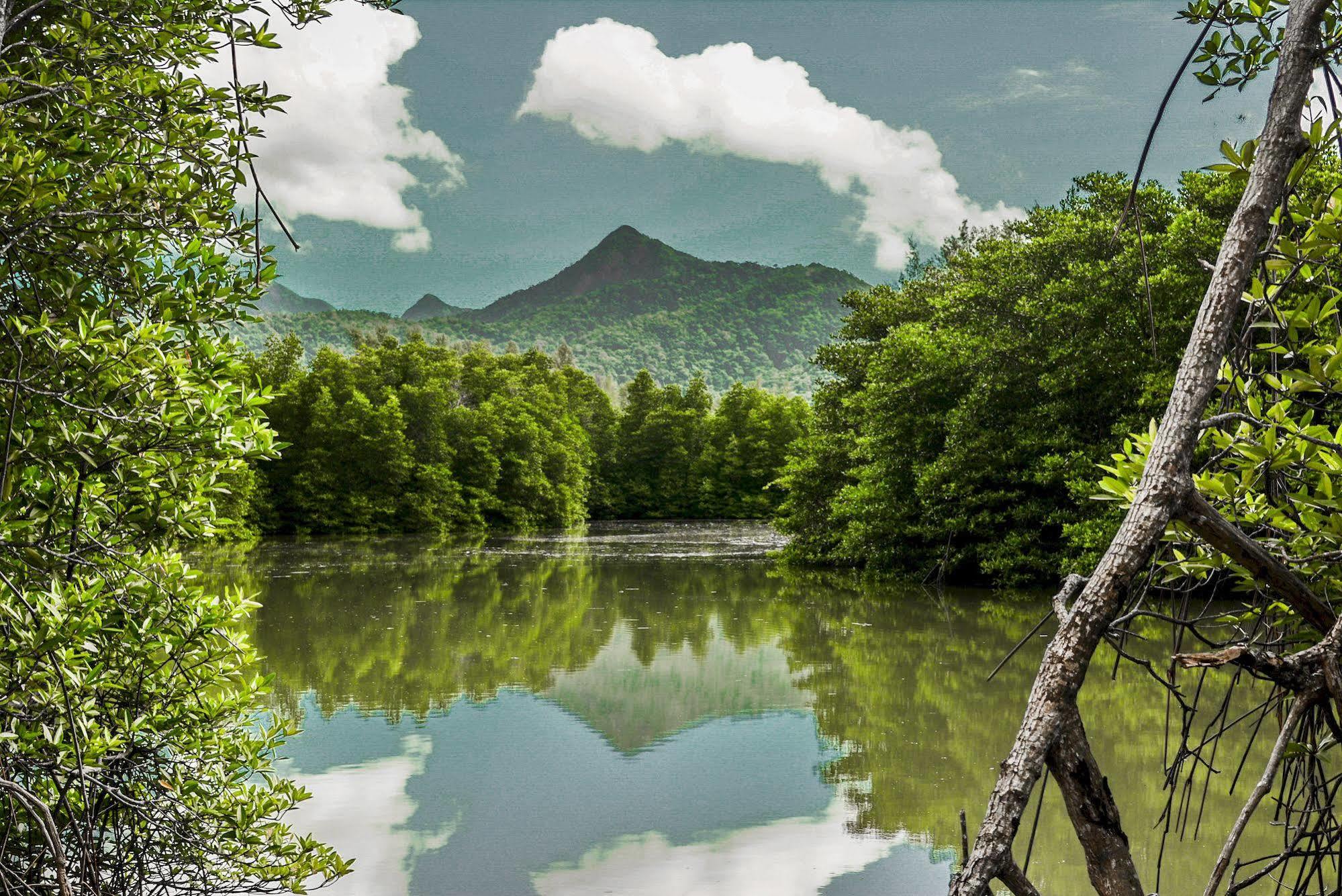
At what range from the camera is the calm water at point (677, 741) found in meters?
5.51

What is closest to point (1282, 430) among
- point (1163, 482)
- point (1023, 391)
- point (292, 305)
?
point (1163, 482)

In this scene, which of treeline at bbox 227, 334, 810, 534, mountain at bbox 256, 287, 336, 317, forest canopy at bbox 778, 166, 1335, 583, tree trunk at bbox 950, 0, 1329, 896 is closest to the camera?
tree trunk at bbox 950, 0, 1329, 896

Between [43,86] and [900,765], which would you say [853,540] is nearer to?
[900,765]

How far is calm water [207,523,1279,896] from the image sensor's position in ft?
18.1

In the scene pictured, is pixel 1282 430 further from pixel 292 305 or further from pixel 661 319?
pixel 292 305

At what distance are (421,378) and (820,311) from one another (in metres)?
129

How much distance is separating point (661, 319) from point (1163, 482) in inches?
6299

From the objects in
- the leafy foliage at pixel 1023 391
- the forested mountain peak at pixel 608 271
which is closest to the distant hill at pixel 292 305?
the forested mountain peak at pixel 608 271

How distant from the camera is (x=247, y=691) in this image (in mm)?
3676

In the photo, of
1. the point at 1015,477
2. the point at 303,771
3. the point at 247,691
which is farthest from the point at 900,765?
the point at 1015,477

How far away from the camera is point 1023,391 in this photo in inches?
636

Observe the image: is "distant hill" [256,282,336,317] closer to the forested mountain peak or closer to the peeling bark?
the forested mountain peak

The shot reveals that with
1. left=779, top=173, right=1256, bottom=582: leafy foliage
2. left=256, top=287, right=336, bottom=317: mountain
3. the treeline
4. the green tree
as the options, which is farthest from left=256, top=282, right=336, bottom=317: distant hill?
the green tree

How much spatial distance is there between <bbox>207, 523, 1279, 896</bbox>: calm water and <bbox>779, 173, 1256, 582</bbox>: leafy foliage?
1.59m
